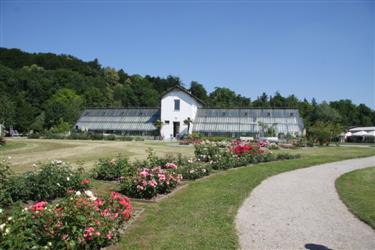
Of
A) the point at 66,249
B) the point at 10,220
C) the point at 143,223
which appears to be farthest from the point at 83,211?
the point at 143,223

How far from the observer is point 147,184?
28.3 ft

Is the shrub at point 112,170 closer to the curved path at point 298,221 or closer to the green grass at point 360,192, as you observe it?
the curved path at point 298,221

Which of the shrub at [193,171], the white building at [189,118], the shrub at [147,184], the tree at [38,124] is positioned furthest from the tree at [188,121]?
the shrub at [147,184]

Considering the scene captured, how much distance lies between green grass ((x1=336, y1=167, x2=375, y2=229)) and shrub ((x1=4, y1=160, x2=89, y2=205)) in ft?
22.6

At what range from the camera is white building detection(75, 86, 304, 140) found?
172ft

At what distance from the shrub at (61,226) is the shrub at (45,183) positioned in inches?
108

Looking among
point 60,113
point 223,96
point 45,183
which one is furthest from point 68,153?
point 223,96

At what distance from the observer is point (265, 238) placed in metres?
5.93

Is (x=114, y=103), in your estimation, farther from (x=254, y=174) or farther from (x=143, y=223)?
(x=143, y=223)

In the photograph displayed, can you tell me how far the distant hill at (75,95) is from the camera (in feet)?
217

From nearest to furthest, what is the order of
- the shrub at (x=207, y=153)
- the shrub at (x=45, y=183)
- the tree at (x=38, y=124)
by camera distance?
the shrub at (x=45, y=183)
the shrub at (x=207, y=153)
the tree at (x=38, y=124)

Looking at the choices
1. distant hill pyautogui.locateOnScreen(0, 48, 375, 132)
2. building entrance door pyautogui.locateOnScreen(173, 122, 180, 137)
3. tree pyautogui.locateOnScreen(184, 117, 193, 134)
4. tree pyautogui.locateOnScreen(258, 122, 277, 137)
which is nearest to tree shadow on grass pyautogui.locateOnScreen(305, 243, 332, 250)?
tree pyautogui.locateOnScreen(258, 122, 277, 137)

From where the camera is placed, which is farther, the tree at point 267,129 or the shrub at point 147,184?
the tree at point 267,129

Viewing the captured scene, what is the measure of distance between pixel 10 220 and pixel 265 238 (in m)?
4.22
